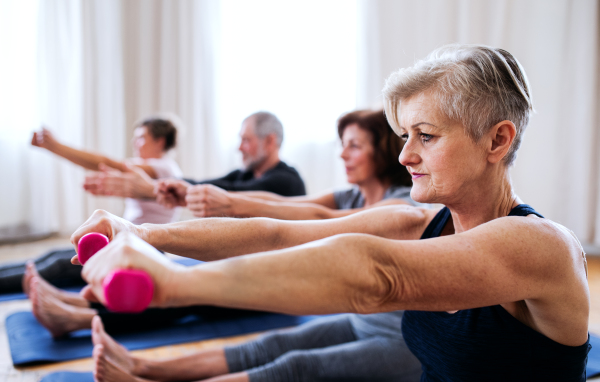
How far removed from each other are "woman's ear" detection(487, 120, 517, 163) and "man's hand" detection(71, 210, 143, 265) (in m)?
0.72

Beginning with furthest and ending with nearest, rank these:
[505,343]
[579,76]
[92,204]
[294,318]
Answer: [92,204] → [579,76] → [294,318] → [505,343]

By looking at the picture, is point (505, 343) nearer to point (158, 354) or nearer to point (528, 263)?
point (528, 263)

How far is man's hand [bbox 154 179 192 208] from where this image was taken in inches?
86.2

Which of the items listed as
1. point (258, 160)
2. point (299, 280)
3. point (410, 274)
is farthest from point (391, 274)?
point (258, 160)

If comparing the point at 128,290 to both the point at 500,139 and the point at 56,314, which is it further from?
the point at 56,314

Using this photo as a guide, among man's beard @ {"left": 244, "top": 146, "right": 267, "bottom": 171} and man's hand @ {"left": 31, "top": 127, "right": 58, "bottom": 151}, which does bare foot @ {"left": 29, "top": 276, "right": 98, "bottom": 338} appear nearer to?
man's hand @ {"left": 31, "top": 127, "right": 58, "bottom": 151}

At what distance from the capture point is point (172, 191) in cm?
222

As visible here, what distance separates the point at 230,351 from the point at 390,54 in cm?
418

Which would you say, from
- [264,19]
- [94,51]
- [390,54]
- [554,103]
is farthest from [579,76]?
[94,51]

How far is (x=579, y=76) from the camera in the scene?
14.9 feet

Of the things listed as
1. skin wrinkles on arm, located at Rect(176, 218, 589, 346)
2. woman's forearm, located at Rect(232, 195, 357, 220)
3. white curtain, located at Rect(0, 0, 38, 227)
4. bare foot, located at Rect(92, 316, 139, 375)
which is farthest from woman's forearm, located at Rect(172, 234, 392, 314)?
white curtain, located at Rect(0, 0, 38, 227)

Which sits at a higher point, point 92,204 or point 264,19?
point 264,19

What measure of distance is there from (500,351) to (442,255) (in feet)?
1.21

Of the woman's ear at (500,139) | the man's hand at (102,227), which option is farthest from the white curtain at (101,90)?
the woman's ear at (500,139)
